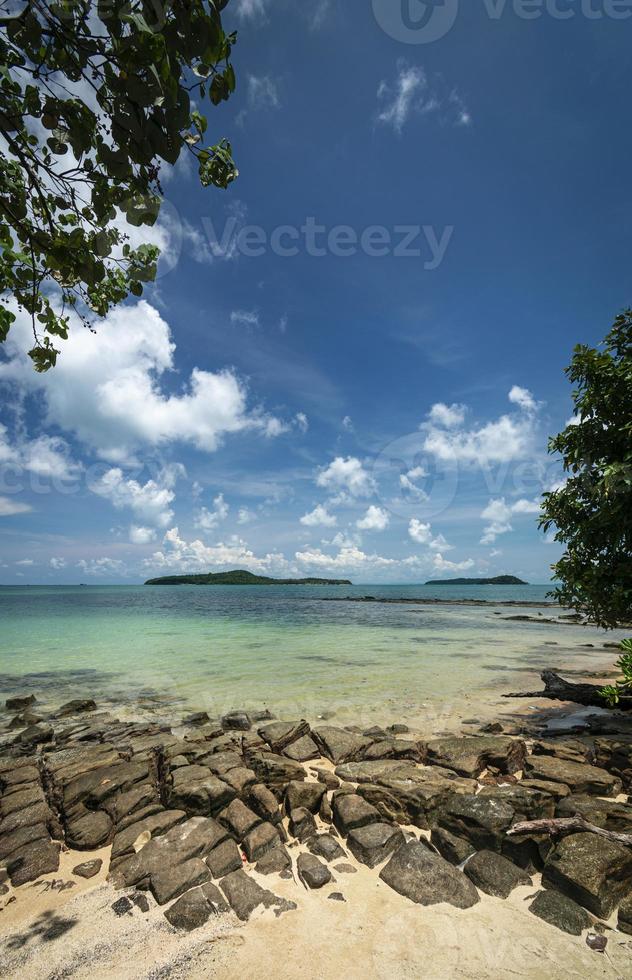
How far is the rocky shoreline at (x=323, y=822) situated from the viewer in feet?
15.6

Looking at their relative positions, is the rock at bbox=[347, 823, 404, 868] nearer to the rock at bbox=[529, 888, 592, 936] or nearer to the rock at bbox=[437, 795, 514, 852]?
the rock at bbox=[437, 795, 514, 852]

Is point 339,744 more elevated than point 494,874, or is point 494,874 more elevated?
point 494,874

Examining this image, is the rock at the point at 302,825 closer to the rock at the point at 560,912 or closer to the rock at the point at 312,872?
the rock at the point at 312,872

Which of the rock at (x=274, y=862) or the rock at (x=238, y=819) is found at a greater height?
the rock at (x=238, y=819)

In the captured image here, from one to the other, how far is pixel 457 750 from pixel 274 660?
14364 mm

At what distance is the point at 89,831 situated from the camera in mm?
6219

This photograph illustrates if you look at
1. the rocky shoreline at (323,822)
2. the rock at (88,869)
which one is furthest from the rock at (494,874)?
the rock at (88,869)

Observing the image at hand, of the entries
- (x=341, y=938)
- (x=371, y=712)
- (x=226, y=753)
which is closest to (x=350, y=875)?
(x=341, y=938)

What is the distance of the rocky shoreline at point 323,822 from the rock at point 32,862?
2 centimetres

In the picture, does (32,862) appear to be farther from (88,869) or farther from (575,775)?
(575,775)

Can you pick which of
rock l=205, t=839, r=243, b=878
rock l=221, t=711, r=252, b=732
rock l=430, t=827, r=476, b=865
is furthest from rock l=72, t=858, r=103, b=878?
rock l=221, t=711, r=252, b=732

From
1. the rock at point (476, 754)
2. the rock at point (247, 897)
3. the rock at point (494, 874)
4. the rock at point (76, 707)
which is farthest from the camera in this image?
the rock at point (76, 707)

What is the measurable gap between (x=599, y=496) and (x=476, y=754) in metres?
6.15

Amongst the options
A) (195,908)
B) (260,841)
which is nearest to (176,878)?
(195,908)
